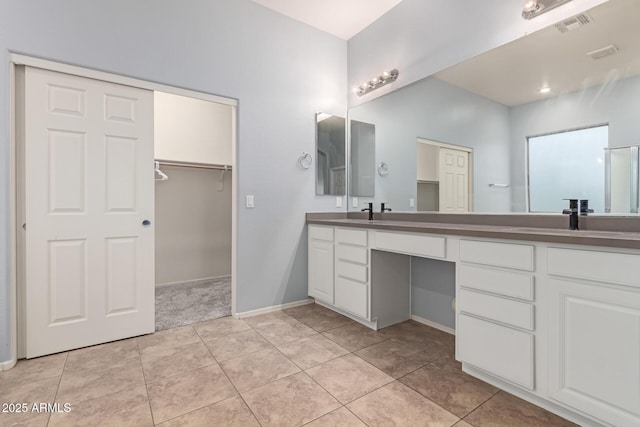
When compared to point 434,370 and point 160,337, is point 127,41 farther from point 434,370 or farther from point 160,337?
point 434,370

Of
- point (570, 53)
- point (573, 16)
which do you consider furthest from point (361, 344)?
point (573, 16)

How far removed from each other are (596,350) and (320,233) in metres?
2.03

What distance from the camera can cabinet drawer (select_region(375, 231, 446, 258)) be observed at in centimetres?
183

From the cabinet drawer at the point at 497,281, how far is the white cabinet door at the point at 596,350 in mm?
102

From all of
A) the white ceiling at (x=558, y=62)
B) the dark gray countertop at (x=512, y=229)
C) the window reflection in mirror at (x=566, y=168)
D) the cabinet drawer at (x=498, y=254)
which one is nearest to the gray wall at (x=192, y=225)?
the dark gray countertop at (x=512, y=229)

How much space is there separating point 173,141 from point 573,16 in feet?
12.0

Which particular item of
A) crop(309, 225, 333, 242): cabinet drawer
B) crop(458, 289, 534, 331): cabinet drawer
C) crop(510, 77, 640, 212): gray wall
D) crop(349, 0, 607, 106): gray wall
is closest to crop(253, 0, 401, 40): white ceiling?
crop(349, 0, 607, 106): gray wall

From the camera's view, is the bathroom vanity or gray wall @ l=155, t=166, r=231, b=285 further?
gray wall @ l=155, t=166, r=231, b=285

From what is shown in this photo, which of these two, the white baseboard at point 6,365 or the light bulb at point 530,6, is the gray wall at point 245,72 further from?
the light bulb at point 530,6

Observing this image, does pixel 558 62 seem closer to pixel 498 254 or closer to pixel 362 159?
pixel 498 254

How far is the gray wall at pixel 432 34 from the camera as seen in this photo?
195 centimetres

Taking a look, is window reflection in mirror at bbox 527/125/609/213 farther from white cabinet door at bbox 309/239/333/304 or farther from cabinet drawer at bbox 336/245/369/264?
white cabinet door at bbox 309/239/333/304

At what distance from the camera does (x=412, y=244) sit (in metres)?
2.00

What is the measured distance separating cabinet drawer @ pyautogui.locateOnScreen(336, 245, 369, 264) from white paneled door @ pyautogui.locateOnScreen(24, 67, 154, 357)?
4.95ft
